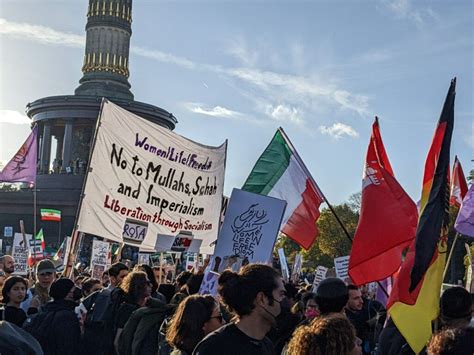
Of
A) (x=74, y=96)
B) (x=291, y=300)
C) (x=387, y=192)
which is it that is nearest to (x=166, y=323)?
(x=291, y=300)

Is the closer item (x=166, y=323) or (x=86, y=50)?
(x=166, y=323)

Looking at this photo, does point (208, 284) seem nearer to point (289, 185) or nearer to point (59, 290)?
point (59, 290)

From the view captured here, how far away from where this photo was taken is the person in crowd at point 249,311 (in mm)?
3404

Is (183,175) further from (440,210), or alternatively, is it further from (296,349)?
(296,349)

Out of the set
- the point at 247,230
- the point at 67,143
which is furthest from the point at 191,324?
the point at 67,143

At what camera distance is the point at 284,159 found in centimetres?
1009

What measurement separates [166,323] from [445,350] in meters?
2.65

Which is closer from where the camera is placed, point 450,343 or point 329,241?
point 450,343

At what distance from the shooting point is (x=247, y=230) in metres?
7.52

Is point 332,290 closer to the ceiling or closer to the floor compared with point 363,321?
closer to the ceiling

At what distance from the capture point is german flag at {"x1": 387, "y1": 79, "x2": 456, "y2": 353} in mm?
4625

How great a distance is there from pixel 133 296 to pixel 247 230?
5.86 feet

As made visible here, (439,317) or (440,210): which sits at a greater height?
(440,210)

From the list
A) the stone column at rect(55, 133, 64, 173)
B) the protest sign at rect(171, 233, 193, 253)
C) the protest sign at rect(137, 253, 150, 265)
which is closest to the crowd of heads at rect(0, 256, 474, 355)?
the protest sign at rect(171, 233, 193, 253)
